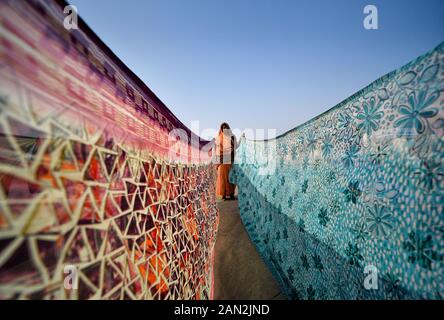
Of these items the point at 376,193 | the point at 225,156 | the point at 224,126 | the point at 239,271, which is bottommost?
the point at 239,271

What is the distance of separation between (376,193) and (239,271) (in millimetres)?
1804

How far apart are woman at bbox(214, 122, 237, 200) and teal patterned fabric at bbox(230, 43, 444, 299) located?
11.2 feet

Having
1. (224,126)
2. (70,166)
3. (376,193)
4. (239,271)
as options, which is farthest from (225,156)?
(70,166)

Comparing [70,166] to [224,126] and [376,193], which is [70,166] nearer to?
[376,193]

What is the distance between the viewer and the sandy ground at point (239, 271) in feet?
5.91

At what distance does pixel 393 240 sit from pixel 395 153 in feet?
1.10

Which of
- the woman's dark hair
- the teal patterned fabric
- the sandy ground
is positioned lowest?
the sandy ground

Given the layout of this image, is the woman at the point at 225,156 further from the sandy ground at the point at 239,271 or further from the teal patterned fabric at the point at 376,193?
the teal patterned fabric at the point at 376,193

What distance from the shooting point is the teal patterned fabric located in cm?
63

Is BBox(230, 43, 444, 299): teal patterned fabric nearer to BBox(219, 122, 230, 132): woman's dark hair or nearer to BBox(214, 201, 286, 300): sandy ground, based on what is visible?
BBox(214, 201, 286, 300): sandy ground

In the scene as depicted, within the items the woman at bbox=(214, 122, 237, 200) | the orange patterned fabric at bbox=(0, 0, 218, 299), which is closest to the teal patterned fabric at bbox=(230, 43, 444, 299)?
the orange patterned fabric at bbox=(0, 0, 218, 299)

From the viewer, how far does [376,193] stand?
2.71 ft

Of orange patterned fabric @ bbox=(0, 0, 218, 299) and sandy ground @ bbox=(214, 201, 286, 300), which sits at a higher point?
orange patterned fabric @ bbox=(0, 0, 218, 299)

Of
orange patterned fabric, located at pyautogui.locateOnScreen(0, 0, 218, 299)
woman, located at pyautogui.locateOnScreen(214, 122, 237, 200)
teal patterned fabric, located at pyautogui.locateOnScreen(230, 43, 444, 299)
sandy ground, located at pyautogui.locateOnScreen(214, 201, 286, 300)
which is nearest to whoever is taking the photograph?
orange patterned fabric, located at pyautogui.locateOnScreen(0, 0, 218, 299)
